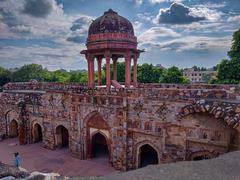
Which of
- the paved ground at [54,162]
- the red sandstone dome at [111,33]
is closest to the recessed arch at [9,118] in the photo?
the paved ground at [54,162]

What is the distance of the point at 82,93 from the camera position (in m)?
14.1

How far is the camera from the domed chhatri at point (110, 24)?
14.0m

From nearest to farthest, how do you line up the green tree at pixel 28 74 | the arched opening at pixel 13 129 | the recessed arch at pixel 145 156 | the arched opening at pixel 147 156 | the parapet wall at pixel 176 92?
the parapet wall at pixel 176 92 < the recessed arch at pixel 145 156 < the arched opening at pixel 147 156 < the arched opening at pixel 13 129 < the green tree at pixel 28 74

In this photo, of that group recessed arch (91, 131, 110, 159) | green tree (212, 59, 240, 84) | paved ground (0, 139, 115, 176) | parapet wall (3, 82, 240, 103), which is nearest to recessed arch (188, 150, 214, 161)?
parapet wall (3, 82, 240, 103)

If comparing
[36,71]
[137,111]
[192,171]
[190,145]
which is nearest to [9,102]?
[137,111]

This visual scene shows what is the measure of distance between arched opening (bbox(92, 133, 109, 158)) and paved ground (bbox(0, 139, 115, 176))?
2.39ft

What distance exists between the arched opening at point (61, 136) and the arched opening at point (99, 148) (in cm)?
279

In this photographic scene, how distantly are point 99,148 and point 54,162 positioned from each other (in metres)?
3.83

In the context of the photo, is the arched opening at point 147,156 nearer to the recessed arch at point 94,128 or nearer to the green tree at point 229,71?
the recessed arch at point 94,128

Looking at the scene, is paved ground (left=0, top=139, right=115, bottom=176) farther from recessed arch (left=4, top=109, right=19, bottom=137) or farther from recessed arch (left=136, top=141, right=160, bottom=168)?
recessed arch (left=4, top=109, right=19, bottom=137)

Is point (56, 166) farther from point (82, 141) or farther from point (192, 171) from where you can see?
point (192, 171)

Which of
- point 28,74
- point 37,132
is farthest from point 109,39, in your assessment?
point 28,74

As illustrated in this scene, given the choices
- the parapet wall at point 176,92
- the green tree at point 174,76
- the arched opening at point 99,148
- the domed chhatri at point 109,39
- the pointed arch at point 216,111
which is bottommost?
the arched opening at point 99,148

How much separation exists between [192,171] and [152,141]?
539cm
